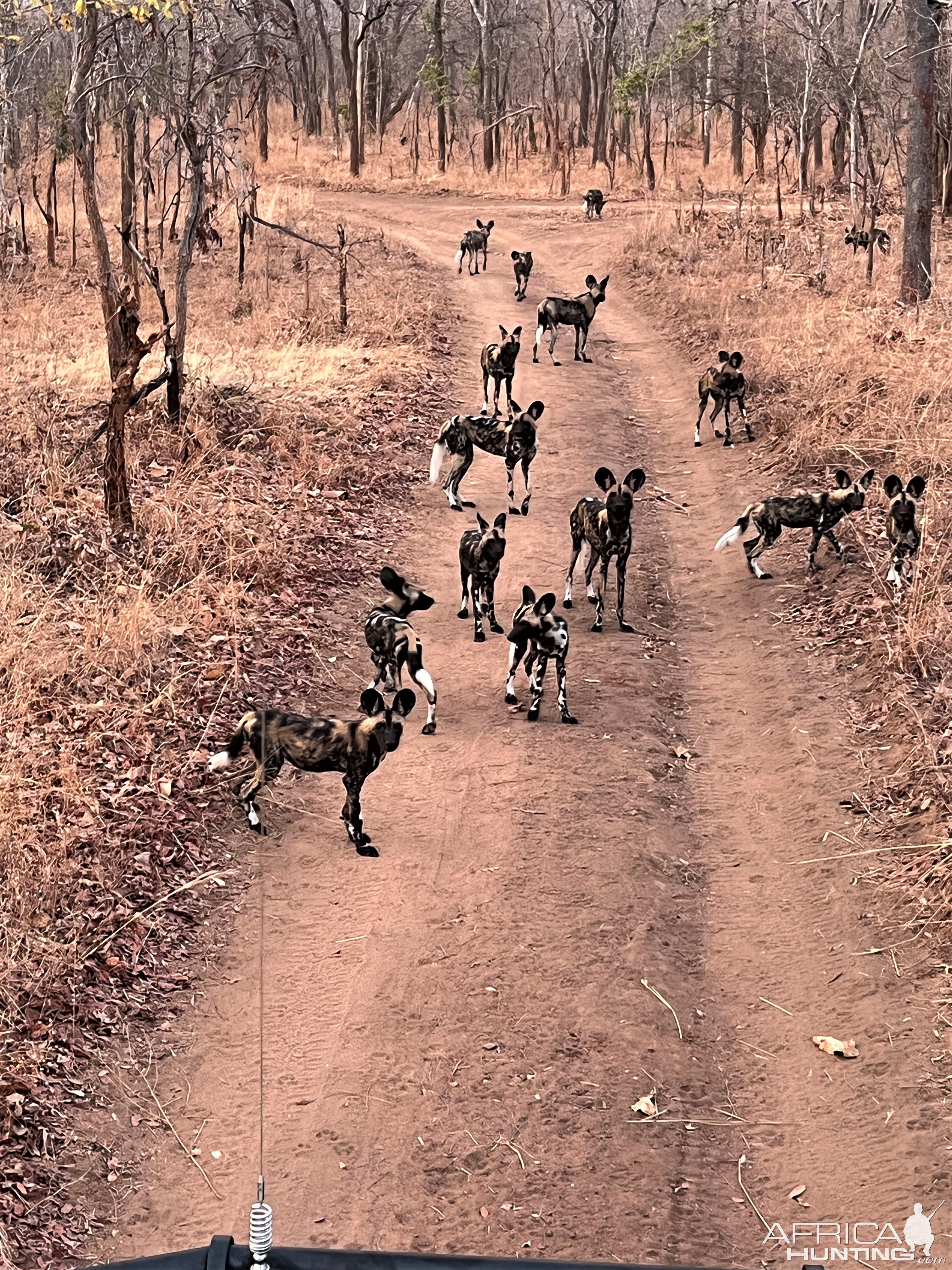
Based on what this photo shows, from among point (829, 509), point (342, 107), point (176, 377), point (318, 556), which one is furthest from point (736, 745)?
point (342, 107)

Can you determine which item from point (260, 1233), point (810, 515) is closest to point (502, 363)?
point (810, 515)

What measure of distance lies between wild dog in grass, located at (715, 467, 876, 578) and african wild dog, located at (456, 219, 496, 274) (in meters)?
12.9

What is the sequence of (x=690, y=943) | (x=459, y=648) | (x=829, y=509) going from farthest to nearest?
(x=829, y=509), (x=459, y=648), (x=690, y=943)

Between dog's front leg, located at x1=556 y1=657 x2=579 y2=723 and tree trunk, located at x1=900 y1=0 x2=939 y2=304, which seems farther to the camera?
tree trunk, located at x1=900 y1=0 x2=939 y2=304

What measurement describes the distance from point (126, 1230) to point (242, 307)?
49.7 ft

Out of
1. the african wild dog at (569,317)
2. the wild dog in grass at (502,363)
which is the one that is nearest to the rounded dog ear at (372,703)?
the wild dog in grass at (502,363)

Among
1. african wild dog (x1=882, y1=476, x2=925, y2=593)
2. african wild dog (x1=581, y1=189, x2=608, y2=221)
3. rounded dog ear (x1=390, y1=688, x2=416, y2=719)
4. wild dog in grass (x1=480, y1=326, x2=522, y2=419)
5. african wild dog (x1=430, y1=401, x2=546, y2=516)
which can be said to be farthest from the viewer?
african wild dog (x1=581, y1=189, x2=608, y2=221)

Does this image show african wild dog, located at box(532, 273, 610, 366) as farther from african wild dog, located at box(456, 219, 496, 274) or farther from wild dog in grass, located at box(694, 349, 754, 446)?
african wild dog, located at box(456, 219, 496, 274)

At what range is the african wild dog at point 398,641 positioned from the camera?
24.0ft

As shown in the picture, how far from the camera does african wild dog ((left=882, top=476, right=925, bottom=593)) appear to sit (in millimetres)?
8328

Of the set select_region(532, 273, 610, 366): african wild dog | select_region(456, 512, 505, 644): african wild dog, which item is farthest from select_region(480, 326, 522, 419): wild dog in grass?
select_region(456, 512, 505, 644): african wild dog

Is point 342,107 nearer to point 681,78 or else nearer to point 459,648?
point 681,78

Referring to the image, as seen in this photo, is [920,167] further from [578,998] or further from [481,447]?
[578,998]

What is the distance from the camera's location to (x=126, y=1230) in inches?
166
